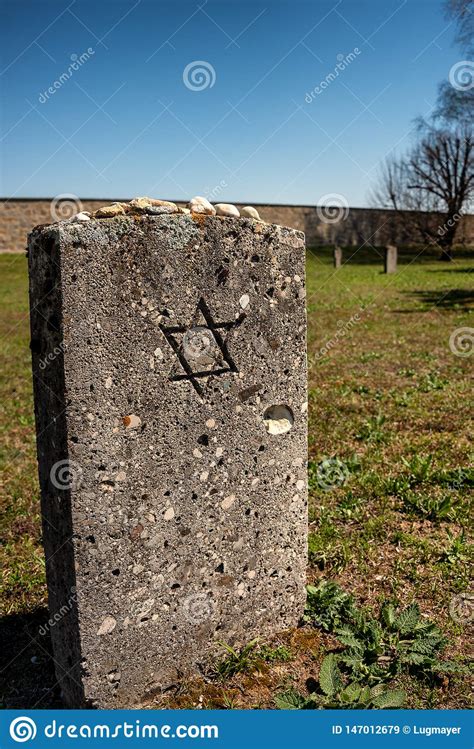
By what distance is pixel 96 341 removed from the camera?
221cm

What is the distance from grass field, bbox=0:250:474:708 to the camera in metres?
→ 2.56

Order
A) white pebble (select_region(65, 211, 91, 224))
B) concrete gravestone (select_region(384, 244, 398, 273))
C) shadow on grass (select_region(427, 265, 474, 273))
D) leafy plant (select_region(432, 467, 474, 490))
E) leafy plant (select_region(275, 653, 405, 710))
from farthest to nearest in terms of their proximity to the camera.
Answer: shadow on grass (select_region(427, 265, 474, 273)), concrete gravestone (select_region(384, 244, 398, 273)), leafy plant (select_region(432, 467, 474, 490)), leafy plant (select_region(275, 653, 405, 710)), white pebble (select_region(65, 211, 91, 224))

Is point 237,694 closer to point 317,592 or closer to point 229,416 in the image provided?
point 317,592

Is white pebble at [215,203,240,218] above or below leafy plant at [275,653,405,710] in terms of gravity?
above

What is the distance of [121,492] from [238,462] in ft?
1.74

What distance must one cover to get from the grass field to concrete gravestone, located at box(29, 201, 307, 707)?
27 centimetres

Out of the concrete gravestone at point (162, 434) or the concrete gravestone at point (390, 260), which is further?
the concrete gravestone at point (390, 260)

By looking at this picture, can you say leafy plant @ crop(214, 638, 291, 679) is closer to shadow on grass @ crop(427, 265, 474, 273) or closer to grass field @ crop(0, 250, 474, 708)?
grass field @ crop(0, 250, 474, 708)

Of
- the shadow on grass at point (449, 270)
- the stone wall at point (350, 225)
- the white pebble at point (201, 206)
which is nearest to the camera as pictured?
the white pebble at point (201, 206)

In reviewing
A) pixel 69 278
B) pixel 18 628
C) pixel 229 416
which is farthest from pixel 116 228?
pixel 18 628

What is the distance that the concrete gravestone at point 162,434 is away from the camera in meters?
2.22

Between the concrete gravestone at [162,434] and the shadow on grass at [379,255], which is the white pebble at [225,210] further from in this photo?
the shadow on grass at [379,255]

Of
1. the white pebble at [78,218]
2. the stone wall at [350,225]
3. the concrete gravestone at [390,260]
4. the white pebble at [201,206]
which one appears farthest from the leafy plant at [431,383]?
the stone wall at [350,225]

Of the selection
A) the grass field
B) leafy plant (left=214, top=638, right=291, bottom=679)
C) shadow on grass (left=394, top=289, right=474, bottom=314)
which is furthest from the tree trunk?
leafy plant (left=214, top=638, right=291, bottom=679)
